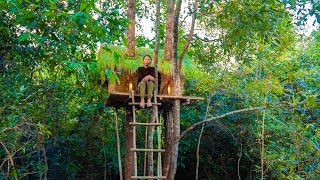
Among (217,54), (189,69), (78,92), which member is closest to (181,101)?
(189,69)

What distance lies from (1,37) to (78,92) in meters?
4.13

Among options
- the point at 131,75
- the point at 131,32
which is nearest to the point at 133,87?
the point at 131,75

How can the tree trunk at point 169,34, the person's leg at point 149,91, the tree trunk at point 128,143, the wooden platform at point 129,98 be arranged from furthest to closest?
the tree trunk at point 128,143 < the tree trunk at point 169,34 < the wooden platform at point 129,98 < the person's leg at point 149,91

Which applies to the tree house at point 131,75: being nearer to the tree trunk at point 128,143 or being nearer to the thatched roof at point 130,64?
the thatched roof at point 130,64

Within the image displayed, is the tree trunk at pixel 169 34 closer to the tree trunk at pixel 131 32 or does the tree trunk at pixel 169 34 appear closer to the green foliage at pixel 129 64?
the green foliage at pixel 129 64

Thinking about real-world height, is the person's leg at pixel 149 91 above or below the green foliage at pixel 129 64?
below

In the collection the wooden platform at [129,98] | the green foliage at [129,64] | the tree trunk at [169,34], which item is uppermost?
the tree trunk at [169,34]

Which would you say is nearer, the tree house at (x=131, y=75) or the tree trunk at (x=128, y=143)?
the tree house at (x=131, y=75)

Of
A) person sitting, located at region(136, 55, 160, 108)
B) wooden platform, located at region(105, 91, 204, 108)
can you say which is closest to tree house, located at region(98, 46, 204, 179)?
wooden platform, located at region(105, 91, 204, 108)

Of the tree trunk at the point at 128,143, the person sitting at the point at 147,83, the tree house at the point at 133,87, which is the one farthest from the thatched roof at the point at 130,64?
the tree trunk at the point at 128,143

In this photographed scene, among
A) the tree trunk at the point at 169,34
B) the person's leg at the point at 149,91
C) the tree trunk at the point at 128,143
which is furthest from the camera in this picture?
the tree trunk at the point at 128,143

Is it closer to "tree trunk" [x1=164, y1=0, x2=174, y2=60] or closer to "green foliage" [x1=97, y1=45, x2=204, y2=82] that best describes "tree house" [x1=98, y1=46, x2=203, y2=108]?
"green foliage" [x1=97, y1=45, x2=204, y2=82]

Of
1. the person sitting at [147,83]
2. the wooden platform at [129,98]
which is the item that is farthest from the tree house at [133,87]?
the person sitting at [147,83]

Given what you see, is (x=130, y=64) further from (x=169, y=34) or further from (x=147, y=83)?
(x=169, y=34)
